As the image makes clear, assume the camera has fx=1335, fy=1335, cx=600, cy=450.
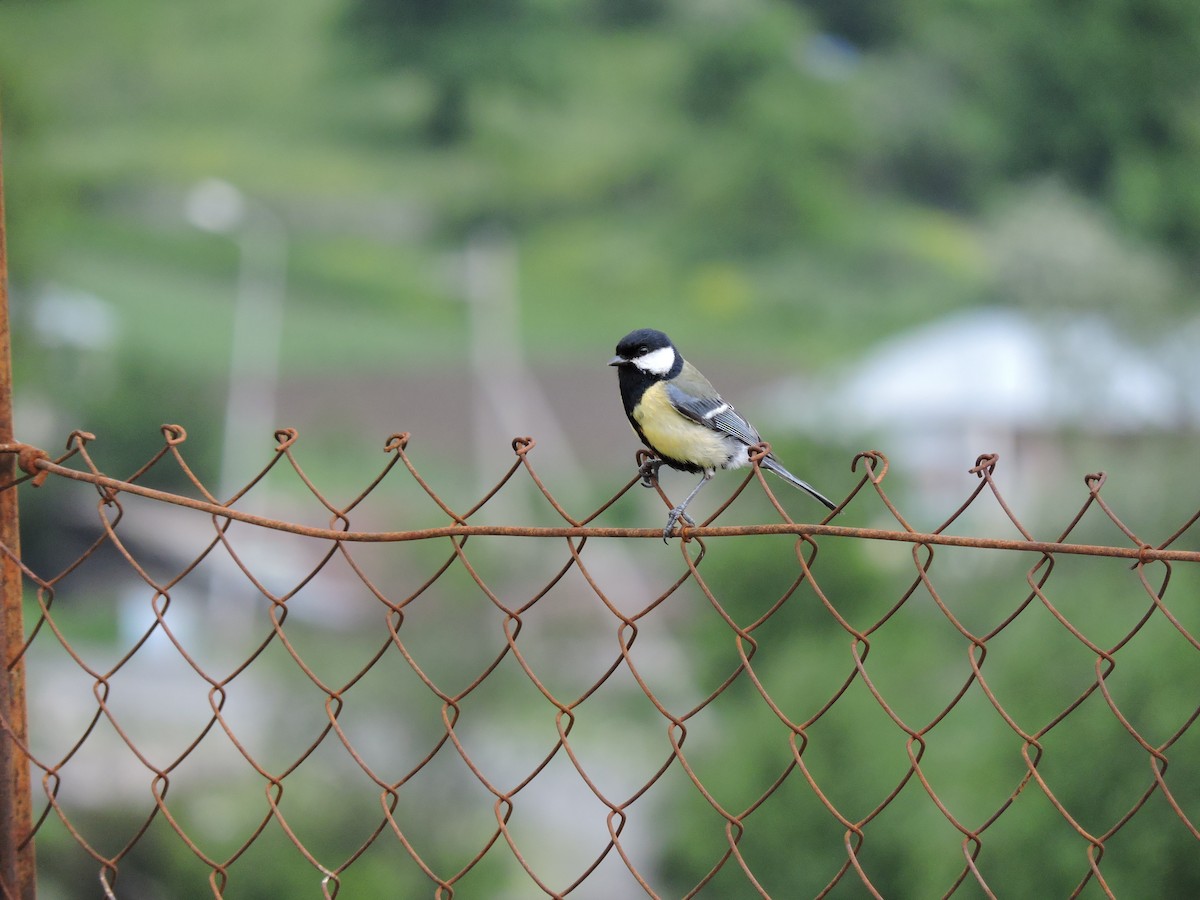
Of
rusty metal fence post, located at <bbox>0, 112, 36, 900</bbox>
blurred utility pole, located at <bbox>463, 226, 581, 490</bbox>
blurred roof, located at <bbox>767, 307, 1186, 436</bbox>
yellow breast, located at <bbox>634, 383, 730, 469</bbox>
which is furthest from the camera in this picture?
blurred utility pole, located at <bbox>463, 226, 581, 490</bbox>

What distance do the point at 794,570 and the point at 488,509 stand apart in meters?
10.9

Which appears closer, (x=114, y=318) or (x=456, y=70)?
(x=114, y=318)

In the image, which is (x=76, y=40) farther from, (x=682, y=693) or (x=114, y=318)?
(x=682, y=693)

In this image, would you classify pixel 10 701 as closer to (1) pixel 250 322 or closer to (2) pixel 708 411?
(2) pixel 708 411

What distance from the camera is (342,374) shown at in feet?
80.8

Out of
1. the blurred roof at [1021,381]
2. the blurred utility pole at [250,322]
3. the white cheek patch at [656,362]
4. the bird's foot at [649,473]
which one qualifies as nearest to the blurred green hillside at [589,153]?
the blurred utility pole at [250,322]

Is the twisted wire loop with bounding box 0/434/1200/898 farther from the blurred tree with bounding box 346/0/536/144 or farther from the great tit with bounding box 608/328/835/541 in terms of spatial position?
the blurred tree with bounding box 346/0/536/144

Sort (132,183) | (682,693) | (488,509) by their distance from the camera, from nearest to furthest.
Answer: (682,693) → (488,509) → (132,183)

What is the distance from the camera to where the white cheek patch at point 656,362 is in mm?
2904

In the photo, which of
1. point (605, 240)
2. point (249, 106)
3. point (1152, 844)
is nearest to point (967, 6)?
point (605, 240)

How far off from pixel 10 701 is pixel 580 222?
2501cm

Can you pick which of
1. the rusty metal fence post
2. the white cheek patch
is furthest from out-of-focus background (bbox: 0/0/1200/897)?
the rusty metal fence post

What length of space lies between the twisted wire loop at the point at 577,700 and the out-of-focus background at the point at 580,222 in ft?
8.23

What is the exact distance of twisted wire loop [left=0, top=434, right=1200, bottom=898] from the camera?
7.31ft
